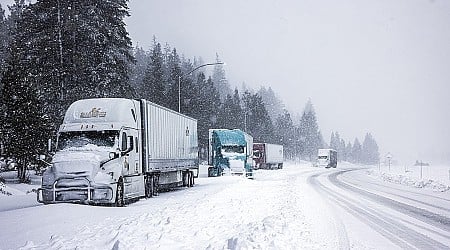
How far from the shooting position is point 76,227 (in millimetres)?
10344

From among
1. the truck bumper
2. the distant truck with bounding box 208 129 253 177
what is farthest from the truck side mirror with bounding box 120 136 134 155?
the distant truck with bounding box 208 129 253 177

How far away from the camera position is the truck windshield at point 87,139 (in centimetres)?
1636

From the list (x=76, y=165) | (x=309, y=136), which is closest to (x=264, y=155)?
(x=76, y=165)

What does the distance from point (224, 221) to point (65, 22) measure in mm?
23606

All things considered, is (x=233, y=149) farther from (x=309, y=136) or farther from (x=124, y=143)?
(x=309, y=136)

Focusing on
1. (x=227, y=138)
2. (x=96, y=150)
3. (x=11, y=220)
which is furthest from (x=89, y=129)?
(x=227, y=138)

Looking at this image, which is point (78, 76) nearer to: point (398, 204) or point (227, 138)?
point (227, 138)

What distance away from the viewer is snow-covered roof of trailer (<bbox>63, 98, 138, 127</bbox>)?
17.3 m

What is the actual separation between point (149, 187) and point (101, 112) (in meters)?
4.82

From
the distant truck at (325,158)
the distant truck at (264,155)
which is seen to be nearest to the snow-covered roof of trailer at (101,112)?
the distant truck at (264,155)

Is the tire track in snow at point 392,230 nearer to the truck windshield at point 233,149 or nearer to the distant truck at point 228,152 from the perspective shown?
the distant truck at point 228,152

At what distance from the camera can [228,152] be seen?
37094 mm

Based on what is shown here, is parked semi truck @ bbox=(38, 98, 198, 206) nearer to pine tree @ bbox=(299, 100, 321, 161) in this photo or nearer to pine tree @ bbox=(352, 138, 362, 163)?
pine tree @ bbox=(299, 100, 321, 161)

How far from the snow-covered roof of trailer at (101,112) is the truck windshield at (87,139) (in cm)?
64
